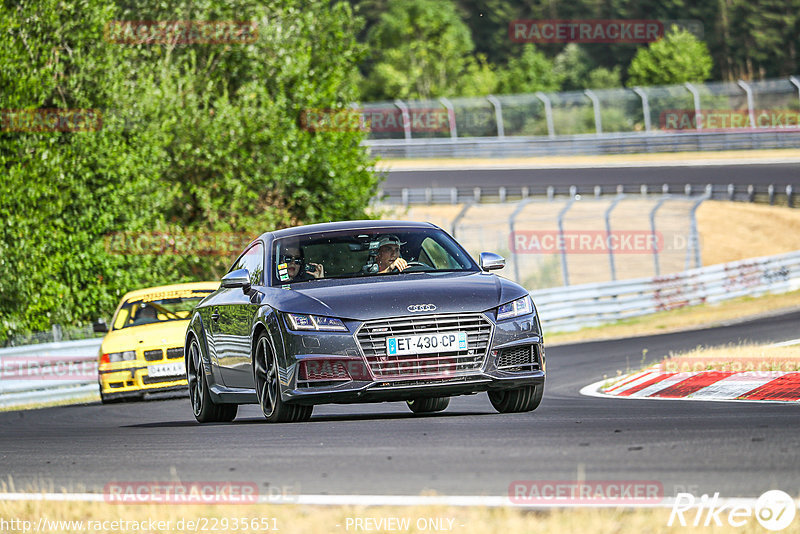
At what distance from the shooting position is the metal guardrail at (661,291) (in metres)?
26.9

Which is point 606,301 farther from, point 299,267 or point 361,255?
point 299,267

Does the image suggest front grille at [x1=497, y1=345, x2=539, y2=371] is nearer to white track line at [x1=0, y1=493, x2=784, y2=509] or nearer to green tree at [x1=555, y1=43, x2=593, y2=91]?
white track line at [x1=0, y1=493, x2=784, y2=509]

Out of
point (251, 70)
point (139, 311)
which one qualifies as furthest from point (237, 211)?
point (139, 311)

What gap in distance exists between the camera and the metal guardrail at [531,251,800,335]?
1059 inches

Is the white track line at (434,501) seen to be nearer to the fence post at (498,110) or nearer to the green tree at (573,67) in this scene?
the fence post at (498,110)

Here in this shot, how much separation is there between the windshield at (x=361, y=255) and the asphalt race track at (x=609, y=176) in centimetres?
3731

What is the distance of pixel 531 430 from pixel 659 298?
70.6 feet

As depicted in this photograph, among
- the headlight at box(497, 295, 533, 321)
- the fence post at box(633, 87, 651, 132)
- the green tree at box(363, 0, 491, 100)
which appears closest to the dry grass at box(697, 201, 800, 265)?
the fence post at box(633, 87, 651, 132)

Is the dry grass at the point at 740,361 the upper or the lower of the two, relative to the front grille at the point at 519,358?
lower

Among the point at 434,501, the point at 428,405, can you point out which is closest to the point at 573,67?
the point at 428,405

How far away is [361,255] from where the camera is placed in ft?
33.6

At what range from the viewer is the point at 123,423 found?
12688 millimetres

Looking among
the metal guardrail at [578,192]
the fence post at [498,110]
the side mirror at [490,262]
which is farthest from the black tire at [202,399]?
the fence post at [498,110]

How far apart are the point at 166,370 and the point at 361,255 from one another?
6.92m
